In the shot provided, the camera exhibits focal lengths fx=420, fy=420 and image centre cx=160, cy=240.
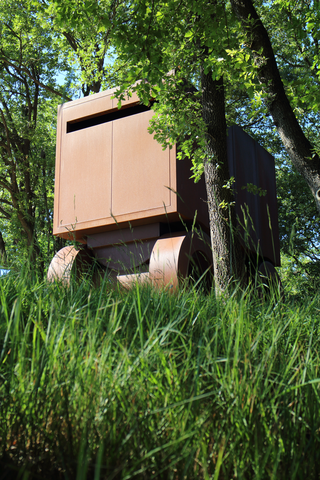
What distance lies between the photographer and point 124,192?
203 inches

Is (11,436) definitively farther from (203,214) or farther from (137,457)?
(203,214)

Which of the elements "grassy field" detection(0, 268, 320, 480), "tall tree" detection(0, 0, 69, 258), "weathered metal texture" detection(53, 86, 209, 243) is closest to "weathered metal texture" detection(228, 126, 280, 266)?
"weathered metal texture" detection(53, 86, 209, 243)

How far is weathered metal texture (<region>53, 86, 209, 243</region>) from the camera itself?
4949mm

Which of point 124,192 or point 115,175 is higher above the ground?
point 115,175

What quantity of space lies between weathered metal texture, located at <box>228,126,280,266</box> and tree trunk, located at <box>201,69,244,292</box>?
5.10 feet

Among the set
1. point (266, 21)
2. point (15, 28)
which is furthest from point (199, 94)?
point (15, 28)

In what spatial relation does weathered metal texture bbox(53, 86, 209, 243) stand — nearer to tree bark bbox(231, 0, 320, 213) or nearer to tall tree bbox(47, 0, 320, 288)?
tall tree bbox(47, 0, 320, 288)

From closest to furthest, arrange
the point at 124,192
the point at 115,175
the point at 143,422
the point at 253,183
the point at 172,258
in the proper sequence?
1. the point at 143,422
2. the point at 172,258
3. the point at 124,192
4. the point at 115,175
5. the point at 253,183

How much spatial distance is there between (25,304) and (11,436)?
914 mm

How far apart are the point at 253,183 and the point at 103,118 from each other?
258 centimetres

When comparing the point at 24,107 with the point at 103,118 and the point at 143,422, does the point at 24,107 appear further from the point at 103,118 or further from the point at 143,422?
the point at 143,422

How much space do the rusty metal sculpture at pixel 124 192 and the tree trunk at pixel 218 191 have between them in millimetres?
584

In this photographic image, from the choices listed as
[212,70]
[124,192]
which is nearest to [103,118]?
[124,192]

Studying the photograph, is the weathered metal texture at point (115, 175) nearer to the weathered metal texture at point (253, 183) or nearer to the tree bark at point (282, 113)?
the weathered metal texture at point (253, 183)
